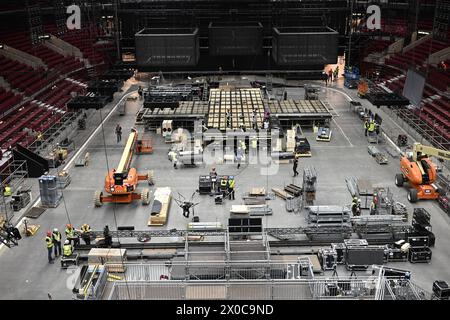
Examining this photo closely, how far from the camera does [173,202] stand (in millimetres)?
17938

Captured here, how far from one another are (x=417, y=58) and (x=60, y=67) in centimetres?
2553

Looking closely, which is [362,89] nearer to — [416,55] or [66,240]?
[416,55]

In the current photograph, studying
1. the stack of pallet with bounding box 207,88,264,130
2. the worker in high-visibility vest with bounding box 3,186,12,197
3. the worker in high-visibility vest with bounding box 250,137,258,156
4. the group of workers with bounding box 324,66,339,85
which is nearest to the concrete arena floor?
the worker in high-visibility vest with bounding box 250,137,258,156

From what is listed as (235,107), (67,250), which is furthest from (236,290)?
(235,107)

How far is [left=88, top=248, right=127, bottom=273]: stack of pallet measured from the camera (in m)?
13.3

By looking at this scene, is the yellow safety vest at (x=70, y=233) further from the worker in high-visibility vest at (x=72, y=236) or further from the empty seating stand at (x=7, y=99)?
the empty seating stand at (x=7, y=99)

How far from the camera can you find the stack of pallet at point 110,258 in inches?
522

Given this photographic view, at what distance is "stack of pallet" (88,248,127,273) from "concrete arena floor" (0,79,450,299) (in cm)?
84

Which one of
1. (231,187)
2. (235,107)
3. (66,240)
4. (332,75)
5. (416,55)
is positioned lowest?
(66,240)

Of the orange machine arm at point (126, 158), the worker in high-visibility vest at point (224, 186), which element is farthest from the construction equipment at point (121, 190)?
the worker in high-visibility vest at point (224, 186)

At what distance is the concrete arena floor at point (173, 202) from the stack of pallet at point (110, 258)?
2.75 feet

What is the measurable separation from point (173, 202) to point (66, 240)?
4425 millimetres

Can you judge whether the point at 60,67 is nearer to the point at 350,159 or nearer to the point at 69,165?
the point at 69,165

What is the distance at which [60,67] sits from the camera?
113 feet
